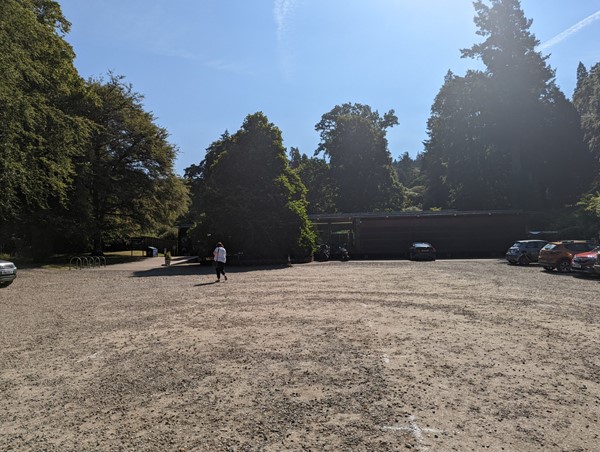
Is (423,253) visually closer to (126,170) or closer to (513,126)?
(513,126)

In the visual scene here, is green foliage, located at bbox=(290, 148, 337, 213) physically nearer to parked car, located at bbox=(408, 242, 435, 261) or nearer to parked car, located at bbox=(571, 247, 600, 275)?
parked car, located at bbox=(408, 242, 435, 261)

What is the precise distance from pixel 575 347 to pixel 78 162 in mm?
34200

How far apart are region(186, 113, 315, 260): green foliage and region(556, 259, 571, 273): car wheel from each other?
634 inches

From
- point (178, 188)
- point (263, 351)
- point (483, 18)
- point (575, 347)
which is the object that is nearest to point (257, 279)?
point (263, 351)

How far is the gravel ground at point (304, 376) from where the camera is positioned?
13.6 feet

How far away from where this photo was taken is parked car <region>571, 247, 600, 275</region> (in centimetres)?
1983

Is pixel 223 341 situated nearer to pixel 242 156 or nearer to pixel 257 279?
pixel 257 279

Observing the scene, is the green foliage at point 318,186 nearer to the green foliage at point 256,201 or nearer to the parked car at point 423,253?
the parked car at point 423,253

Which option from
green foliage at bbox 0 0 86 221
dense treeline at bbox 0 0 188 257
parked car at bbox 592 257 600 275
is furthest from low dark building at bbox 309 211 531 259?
green foliage at bbox 0 0 86 221

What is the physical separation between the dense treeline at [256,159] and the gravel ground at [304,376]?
1401cm

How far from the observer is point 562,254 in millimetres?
22516

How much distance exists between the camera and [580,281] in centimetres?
1773

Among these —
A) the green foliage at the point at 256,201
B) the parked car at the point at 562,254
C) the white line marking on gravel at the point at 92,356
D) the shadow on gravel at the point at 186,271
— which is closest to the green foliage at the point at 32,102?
the shadow on gravel at the point at 186,271

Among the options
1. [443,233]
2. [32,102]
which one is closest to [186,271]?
[32,102]
